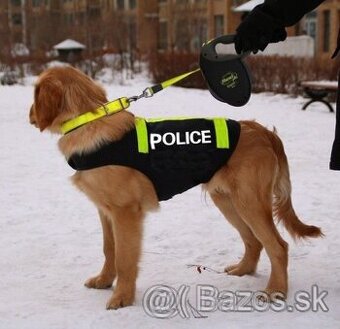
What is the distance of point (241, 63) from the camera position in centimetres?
417

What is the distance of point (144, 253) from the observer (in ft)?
16.8

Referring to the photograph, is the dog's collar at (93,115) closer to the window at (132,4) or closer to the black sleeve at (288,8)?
the black sleeve at (288,8)

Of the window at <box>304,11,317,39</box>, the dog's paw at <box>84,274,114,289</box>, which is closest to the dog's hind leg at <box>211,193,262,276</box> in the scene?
the dog's paw at <box>84,274,114,289</box>

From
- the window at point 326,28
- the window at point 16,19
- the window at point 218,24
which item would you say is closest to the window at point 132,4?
the window at point 16,19

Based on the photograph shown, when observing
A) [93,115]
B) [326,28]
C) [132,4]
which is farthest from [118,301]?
[132,4]

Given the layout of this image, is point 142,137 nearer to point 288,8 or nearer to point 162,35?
point 288,8

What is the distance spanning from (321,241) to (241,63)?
1.90 metres

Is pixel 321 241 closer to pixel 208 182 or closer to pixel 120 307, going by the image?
pixel 208 182

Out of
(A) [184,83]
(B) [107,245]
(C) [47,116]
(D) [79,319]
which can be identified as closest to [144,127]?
(C) [47,116]

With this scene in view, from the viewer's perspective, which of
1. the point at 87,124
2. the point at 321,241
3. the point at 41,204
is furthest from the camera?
the point at 41,204

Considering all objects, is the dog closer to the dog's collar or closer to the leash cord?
the dog's collar

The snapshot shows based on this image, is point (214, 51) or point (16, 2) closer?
point (214, 51)
